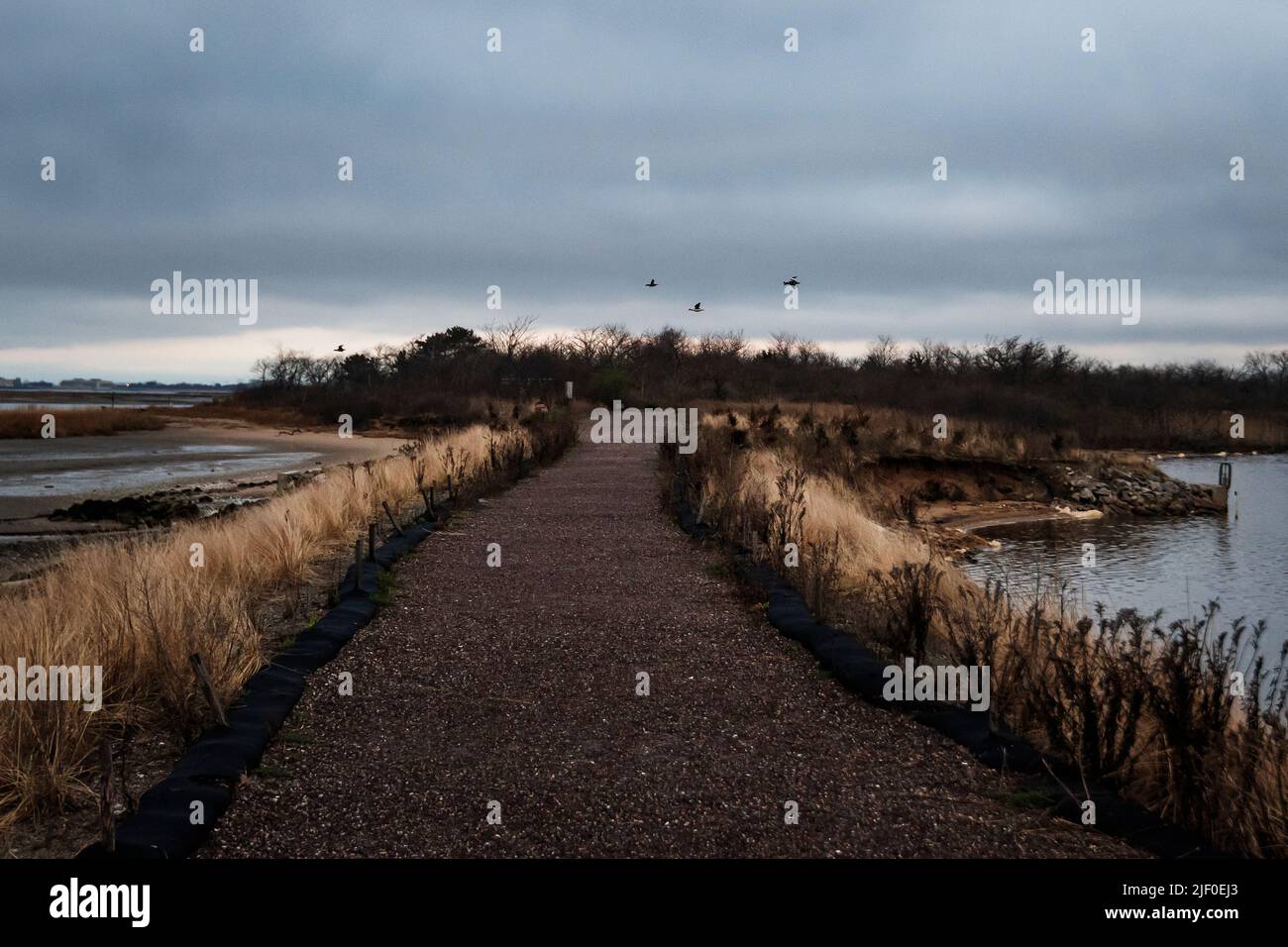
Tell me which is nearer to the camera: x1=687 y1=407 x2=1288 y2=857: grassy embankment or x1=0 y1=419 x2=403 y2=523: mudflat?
x1=687 y1=407 x2=1288 y2=857: grassy embankment

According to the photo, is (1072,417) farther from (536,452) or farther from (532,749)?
(532,749)

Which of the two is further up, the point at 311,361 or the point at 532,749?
the point at 311,361

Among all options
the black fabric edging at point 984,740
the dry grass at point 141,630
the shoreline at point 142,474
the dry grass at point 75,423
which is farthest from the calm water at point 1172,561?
the dry grass at point 75,423

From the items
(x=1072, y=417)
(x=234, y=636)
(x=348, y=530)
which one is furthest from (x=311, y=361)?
(x=234, y=636)

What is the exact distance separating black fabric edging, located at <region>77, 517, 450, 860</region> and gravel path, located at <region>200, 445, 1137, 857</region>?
0.09m

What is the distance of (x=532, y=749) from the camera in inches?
191

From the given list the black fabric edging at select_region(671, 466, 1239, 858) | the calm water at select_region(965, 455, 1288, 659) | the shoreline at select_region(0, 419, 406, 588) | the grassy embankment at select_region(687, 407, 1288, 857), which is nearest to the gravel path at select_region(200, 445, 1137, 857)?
the black fabric edging at select_region(671, 466, 1239, 858)

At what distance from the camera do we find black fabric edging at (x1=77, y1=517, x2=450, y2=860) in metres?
3.66

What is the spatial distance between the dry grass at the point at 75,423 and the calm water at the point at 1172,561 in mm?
34342

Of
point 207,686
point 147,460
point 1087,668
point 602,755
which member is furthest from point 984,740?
point 147,460

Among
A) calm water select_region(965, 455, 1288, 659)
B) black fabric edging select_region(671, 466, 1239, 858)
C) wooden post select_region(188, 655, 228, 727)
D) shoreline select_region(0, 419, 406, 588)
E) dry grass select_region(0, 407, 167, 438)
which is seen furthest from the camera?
dry grass select_region(0, 407, 167, 438)

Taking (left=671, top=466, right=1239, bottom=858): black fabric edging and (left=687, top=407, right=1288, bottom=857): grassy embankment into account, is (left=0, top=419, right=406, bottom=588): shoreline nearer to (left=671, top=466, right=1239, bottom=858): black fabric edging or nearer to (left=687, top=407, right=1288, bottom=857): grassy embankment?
(left=671, top=466, right=1239, bottom=858): black fabric edging

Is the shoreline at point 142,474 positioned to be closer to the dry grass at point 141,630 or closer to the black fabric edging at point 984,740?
the dry grass at point 141,630

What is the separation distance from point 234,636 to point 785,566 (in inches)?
202
